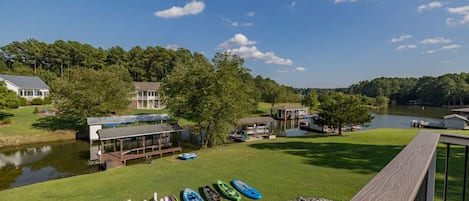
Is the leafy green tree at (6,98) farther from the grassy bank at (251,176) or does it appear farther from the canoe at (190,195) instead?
the canoe at (190,195)

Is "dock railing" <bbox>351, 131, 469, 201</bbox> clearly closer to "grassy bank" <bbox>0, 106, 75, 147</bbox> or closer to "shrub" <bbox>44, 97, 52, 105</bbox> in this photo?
"grassy bank" <bbox>0, 106, 75, 147</bbox>

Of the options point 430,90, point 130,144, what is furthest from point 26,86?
point 430,90

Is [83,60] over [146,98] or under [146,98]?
over

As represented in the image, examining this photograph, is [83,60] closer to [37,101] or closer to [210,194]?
[37,101]

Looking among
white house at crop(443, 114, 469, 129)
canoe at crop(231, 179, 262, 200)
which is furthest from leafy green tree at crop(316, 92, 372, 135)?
white house at crop(443, 114, 469, 129)

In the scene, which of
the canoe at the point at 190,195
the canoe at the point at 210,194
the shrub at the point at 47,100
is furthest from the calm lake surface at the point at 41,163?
the shrub at the point at 47,100

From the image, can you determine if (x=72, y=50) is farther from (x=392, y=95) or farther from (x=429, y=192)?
(x=392, y=95)
